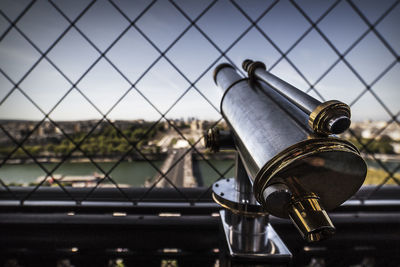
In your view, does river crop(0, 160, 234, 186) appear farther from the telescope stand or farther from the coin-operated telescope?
the coin-operated telescope

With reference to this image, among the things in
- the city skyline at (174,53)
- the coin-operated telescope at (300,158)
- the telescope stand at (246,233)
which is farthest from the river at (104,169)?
the coin-operated telescope at (300,158)

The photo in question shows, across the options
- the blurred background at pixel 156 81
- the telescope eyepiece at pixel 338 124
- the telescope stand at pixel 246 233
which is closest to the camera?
the telescope eyepiece at pixel 338 124

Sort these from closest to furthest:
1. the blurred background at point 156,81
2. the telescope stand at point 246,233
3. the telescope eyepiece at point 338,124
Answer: the telescope eyepiece at point 338,124, the telescope stand at point 246,233, the blurred background at point 156,81

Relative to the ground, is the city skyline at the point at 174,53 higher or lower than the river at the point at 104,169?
higher

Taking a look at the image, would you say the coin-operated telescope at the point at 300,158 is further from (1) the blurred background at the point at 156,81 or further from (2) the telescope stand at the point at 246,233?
(1) the blurred background at the point at 156,81

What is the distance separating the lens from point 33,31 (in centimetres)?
127

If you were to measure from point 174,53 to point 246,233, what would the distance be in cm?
104

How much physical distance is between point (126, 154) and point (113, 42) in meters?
0.62

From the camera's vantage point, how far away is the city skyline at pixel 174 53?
1.27 metres

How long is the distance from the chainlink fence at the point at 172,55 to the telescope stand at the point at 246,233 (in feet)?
2.42

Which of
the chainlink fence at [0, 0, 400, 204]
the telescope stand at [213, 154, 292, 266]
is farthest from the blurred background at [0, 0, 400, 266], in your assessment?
the telescope stand at [213, 154, 292, 266]

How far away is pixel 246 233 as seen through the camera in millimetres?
549

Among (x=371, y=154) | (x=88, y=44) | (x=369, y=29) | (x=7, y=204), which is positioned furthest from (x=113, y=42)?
(x=371, y=154)

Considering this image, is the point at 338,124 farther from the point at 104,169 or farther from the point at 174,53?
the point at 104,169
